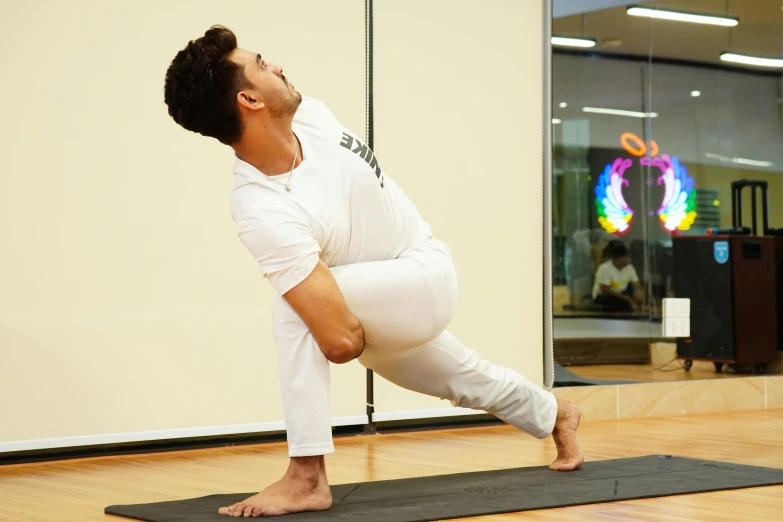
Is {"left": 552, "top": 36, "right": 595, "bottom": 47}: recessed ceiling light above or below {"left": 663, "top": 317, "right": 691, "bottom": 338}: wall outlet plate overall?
above

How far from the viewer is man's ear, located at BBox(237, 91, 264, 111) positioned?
2223mm

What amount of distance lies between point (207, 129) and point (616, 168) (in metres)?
2.66

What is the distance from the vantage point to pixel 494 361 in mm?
4238

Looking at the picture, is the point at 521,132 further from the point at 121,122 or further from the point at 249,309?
the point at 121,122

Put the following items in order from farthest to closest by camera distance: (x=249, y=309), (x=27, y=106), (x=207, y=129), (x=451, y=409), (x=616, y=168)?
(x=616, y=168) < (x=451, y=409) < (x=249, y=309) < (x=27, y=106) < (x=207, y=129)

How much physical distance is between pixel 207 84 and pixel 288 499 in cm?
87

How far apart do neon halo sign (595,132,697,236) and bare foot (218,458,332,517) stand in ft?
8.35

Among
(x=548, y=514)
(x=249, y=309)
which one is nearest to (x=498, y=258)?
(x=249, y=309)

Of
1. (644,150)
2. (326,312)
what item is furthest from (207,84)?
(644,150)

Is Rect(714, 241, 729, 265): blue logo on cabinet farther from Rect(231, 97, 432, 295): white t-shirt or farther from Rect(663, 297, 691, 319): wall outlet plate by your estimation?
Rect(231, 97, 432, 295): white t-shirt

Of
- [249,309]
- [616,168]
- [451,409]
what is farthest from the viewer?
A: [616,168]

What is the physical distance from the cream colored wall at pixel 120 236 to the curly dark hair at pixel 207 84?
3.88 feet

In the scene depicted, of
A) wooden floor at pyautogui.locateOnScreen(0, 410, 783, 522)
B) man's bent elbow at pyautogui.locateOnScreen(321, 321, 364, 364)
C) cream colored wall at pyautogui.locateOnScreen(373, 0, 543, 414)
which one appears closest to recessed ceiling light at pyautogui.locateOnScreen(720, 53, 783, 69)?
cream colored wall at pyautogui.locateOnScreen(373, 0, 543, 414)

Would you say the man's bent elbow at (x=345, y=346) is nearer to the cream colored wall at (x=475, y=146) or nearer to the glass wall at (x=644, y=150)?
the cream colored wall at (x=475, y=146)
